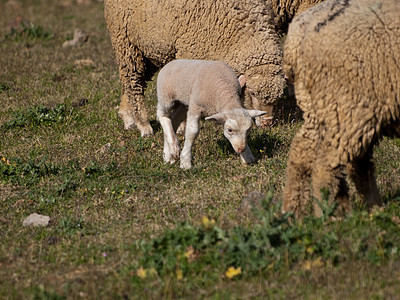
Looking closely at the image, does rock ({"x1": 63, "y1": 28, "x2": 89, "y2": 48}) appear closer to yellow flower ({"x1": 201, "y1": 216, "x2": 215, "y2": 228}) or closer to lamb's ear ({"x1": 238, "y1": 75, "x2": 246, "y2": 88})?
lamb's ear ({"x1": 238, "y1": 75, "x2": 246, "y2": 88})

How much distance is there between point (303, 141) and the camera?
526 centimetres

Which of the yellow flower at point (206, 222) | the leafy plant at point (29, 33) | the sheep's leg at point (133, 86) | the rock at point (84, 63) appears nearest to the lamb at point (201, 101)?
the sheep's leg at point (133, 86)

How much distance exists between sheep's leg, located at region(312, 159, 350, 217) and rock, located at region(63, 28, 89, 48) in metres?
11.0

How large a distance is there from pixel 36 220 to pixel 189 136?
2.24 metres

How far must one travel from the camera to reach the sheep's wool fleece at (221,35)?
26.7 ft

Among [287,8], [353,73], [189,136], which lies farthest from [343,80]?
[287,8]

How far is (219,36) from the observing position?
8297 mm

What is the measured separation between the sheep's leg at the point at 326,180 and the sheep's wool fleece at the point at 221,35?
307cm

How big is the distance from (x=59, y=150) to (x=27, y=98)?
305cm

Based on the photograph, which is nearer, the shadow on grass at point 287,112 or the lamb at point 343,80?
the lamb at point 343,80

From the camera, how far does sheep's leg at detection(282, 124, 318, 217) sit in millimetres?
5230

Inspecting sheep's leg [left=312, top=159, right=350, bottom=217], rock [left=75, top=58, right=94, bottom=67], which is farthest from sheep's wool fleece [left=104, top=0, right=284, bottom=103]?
rock [left=75, top=58, right=94, bottom=67]

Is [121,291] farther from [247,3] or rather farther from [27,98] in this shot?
[27,98]

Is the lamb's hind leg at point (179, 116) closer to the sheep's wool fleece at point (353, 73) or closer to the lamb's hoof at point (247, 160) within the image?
the lamb's hoof at point (247, 160)
